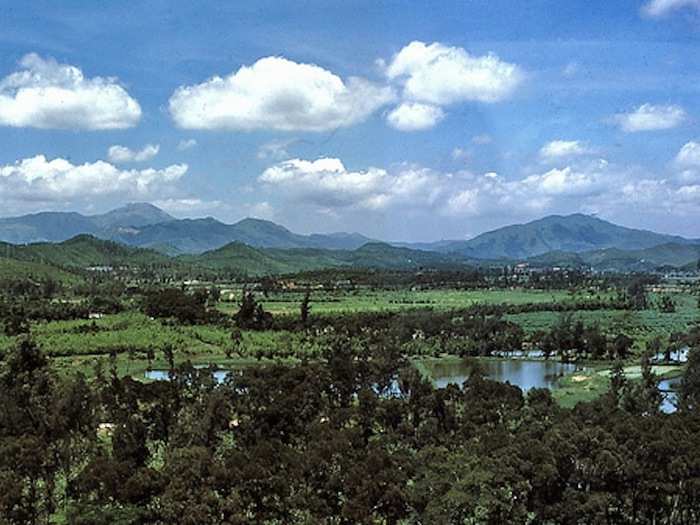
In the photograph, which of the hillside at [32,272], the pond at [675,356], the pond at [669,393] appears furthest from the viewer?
the hillside at [32,272]

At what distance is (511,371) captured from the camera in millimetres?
83688

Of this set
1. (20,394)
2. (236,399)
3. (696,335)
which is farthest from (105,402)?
(696,335)

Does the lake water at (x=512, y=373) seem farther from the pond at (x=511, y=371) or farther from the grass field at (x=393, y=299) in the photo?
the grass field at (x=393, y=299)

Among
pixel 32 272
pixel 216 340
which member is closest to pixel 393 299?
pixel 216 340

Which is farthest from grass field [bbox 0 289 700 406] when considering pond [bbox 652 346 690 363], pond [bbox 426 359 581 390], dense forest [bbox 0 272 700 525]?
pond [bbox 652 346 690 363]

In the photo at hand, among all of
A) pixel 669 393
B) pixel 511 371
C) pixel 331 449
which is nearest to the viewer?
pixel 331 449

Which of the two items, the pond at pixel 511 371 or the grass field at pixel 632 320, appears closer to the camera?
the pond at pixel 511 371

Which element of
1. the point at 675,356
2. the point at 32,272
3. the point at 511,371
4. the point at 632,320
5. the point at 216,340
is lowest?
the point at 511,371

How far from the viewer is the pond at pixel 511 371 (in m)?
75.7

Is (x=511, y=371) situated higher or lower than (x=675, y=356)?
lower

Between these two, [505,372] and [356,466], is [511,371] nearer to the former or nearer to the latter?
[505,372]

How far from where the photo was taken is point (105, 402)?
51844 mm

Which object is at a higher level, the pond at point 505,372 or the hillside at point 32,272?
the hillside at point 32,272

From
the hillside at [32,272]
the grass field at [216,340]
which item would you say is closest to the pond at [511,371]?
the grass field at [216,340]
